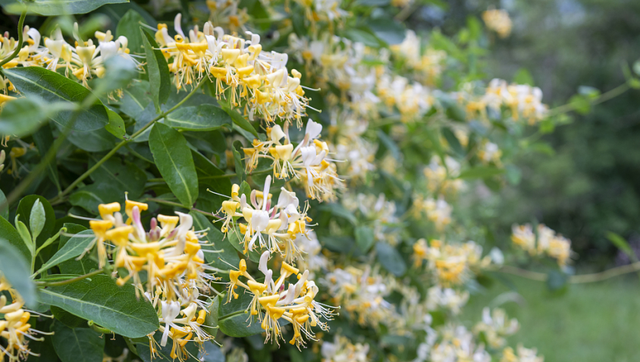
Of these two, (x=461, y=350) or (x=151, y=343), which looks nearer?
(x=151, y=343)

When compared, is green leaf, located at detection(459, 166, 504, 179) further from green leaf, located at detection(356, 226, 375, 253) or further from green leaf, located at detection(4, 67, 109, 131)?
green leaf, located at detection(4, 67, 109, 131)

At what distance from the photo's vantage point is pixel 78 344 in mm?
546

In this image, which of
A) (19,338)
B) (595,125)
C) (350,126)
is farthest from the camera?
(595,125)

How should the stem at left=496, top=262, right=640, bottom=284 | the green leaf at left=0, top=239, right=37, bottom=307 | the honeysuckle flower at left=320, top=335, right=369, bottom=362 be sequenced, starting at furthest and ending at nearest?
the stem at left=496, top=262, right=640, bottom=284, the honeysuckle flower at left=320, top=335, right=369, bottom=362, the green leaf at left=0, top=239, right=37, bottom=307

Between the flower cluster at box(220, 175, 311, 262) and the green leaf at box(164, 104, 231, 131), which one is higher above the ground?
the green leaf at box(164, 104, 231, 131)

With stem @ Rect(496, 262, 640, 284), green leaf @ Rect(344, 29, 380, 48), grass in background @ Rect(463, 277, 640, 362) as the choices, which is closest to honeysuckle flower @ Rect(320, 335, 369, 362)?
green leaf @ Rect(344, 29, 380, 48)

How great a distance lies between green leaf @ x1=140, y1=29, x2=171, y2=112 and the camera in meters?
0.53

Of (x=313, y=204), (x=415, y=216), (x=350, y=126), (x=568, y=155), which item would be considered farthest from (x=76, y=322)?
(x=568, y=155)

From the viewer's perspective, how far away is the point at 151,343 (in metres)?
0.49

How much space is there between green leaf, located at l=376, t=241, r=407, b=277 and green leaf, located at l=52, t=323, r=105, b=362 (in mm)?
668

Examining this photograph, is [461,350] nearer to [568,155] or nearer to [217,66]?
[217,66]

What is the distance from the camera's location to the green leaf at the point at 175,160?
54cm

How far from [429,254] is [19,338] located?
43.1 inches

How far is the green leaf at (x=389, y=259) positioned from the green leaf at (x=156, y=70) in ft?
2.26
